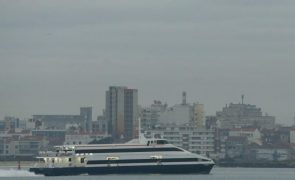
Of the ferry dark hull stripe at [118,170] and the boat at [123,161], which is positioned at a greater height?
the boat at [123,161]

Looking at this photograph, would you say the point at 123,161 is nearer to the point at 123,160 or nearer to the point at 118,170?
the point at 123,160

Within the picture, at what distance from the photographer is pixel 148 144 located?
129 meters

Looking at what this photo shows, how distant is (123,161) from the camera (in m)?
126

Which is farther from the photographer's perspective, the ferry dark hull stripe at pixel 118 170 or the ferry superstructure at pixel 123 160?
the ferry superstructure at pixel 123 160

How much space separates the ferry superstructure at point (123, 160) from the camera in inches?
4975

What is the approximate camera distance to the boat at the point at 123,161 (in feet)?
415

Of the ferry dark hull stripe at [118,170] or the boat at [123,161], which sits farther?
the boat at [123,161]

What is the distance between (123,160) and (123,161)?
0.33 feet

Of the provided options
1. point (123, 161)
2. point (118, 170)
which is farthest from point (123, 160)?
point (118, 170)

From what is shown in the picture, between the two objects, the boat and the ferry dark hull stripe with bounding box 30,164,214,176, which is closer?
the ferry dark hull stripe with bounding box 30,164,214,176

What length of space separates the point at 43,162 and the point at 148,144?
9020 mm

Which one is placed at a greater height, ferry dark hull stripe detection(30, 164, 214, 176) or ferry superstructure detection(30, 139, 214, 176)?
ferry superstructure detection(30, 139, 214, 176)

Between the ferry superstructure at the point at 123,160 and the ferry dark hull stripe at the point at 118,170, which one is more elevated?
the ferry superstructure at the point at 123,160

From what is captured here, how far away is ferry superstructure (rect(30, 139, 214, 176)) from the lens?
126375 millimetres
